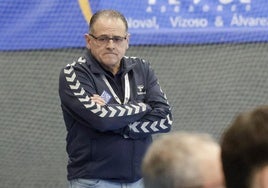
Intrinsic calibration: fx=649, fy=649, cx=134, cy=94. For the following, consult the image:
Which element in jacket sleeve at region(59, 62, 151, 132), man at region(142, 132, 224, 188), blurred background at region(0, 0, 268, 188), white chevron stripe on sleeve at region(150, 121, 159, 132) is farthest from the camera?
blurred background at region(0, 0, 268, 188)

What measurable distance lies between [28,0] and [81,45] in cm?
61

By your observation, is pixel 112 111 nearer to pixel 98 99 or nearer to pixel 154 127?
pixel 98 99

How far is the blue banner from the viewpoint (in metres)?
5.18

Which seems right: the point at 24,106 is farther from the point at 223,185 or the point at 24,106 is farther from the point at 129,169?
the point at 223,185

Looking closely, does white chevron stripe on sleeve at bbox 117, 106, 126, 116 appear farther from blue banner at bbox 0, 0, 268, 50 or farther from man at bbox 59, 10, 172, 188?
blue banner at bbox 0, 0, 268, 50

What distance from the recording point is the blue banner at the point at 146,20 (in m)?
5.18

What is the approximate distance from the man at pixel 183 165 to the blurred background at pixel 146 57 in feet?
12.3

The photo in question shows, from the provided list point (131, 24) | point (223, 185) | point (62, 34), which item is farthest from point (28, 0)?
point (223, 185)

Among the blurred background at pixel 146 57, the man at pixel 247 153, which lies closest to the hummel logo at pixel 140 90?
the man at pixel 247 153

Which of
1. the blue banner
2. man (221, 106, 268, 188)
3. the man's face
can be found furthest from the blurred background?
man (221, 106, 268, 188)

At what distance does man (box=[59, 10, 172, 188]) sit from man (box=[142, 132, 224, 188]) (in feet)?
5.01

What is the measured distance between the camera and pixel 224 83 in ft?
19.4

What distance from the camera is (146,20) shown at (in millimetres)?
5254

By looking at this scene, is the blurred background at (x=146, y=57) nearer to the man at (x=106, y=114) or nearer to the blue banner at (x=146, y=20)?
the blue banner at (x=146, y=20)
